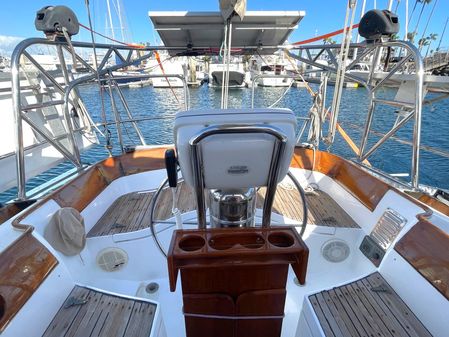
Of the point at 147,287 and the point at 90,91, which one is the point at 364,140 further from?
the point at 90,91

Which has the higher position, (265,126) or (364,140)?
(265,126)

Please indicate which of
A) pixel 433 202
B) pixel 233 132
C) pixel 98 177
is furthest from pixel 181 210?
pixel 433 202

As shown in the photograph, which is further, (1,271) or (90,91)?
(90,91)

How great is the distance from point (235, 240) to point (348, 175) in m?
1.62

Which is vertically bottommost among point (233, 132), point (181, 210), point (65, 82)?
point (181, 210)

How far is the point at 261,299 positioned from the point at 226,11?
1576 millimetres

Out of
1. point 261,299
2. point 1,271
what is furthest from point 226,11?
point 1,271

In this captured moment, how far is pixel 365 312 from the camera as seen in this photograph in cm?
129

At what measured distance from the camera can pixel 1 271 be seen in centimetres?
109

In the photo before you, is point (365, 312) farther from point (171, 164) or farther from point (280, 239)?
point (171, 164)

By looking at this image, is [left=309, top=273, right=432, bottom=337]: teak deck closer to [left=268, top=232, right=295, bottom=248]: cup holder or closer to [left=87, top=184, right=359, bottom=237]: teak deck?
[left=268, top=232, right=295, bottom=248]: cup holder

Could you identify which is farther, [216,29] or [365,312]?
[216,29]

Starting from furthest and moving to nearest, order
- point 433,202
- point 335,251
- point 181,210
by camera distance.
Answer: point 181,210 → point 335,251 → point 433,202

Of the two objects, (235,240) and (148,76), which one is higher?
(148,76)
